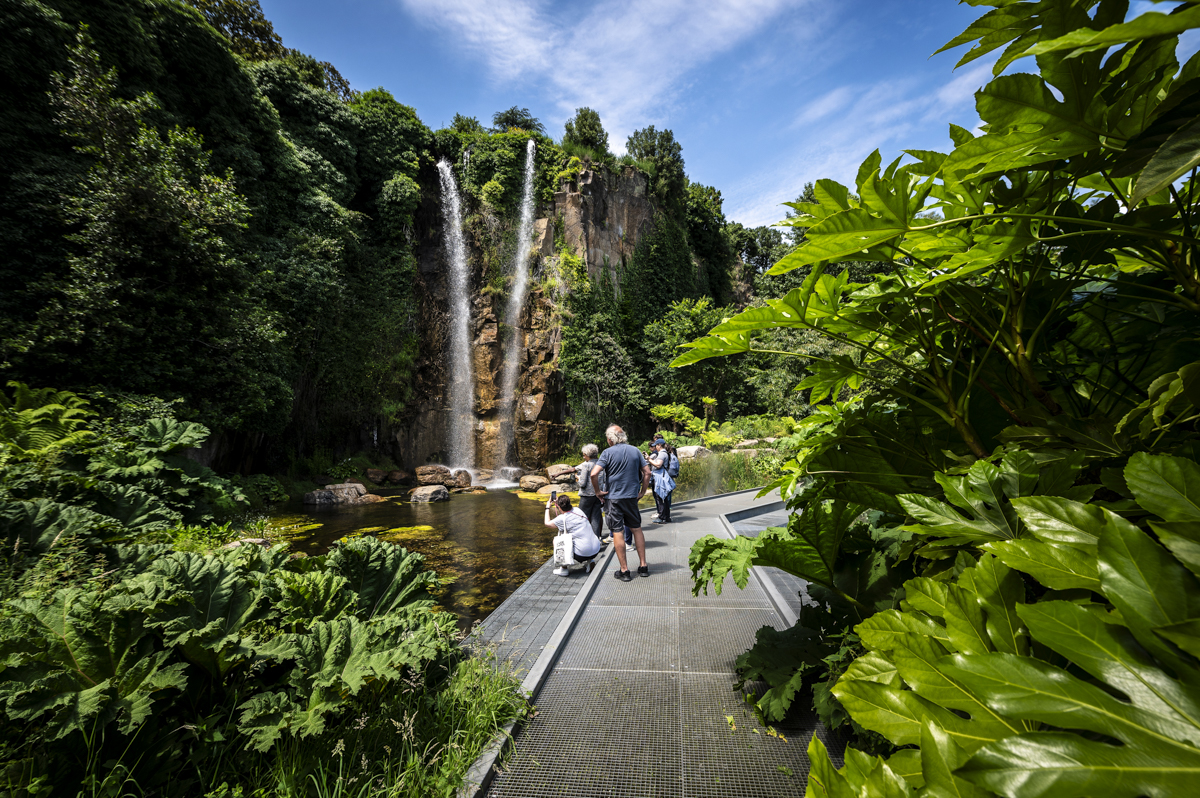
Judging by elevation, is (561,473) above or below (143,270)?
below

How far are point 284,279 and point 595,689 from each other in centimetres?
1421

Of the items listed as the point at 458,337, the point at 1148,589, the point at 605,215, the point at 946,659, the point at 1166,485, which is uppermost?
the point at 605,215

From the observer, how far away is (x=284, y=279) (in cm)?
1268

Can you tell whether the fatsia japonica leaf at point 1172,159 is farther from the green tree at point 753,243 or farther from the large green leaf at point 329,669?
the green tree at point 753,243

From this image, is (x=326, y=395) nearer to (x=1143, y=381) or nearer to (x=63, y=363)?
(x=63, y=363)

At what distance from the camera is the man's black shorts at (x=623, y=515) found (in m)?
4.90

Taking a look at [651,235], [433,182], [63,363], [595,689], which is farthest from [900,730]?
[651,235]

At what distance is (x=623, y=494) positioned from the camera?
4.96 m

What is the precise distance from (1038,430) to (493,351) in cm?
2018

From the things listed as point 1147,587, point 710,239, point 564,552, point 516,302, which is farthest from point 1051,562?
point 710,239

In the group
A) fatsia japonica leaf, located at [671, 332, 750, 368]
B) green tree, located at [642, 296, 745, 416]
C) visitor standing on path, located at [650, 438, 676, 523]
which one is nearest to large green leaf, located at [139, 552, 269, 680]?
fatsia japonica leaf, located at [671, 332, 750, 368]

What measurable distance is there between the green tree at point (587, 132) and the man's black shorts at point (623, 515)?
22281 mm

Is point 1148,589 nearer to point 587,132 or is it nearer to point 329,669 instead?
point 329,669

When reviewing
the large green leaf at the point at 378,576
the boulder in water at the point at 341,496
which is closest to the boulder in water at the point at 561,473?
the boulder in water at the point at 341,496
